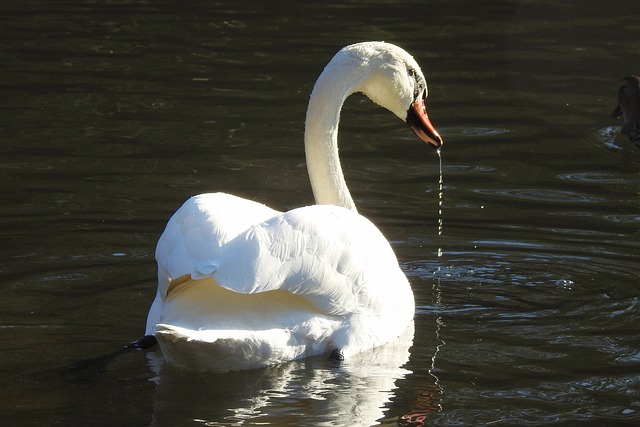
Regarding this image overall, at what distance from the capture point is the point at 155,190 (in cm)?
916

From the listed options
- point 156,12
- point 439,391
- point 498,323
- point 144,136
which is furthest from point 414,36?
point 439,391

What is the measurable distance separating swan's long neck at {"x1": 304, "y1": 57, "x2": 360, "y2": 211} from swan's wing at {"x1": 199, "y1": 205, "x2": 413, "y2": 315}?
2.74ft

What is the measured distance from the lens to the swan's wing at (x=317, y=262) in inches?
219

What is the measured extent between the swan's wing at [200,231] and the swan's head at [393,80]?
4.24 feet

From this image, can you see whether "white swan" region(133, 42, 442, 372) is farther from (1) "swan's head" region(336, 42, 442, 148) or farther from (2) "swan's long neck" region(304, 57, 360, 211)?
(1) "swan's head" region(336, 42, 442, 148)

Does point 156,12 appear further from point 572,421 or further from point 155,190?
point 572,421

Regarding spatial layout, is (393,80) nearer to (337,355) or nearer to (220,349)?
(337,355)

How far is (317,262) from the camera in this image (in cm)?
588

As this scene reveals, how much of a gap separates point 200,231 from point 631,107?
539 cm


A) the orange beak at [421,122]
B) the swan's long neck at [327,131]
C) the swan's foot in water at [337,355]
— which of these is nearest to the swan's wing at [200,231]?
the swan's foot in water at [337,355]

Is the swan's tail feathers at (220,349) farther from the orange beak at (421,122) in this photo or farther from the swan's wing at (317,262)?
the orange beak at (421,122)

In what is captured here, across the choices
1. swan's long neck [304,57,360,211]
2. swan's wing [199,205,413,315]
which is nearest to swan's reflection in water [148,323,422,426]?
swan's wing [199,205,413,315]

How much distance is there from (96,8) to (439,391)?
10707 millimetres

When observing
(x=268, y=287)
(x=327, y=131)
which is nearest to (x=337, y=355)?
(x=268, y=287)
